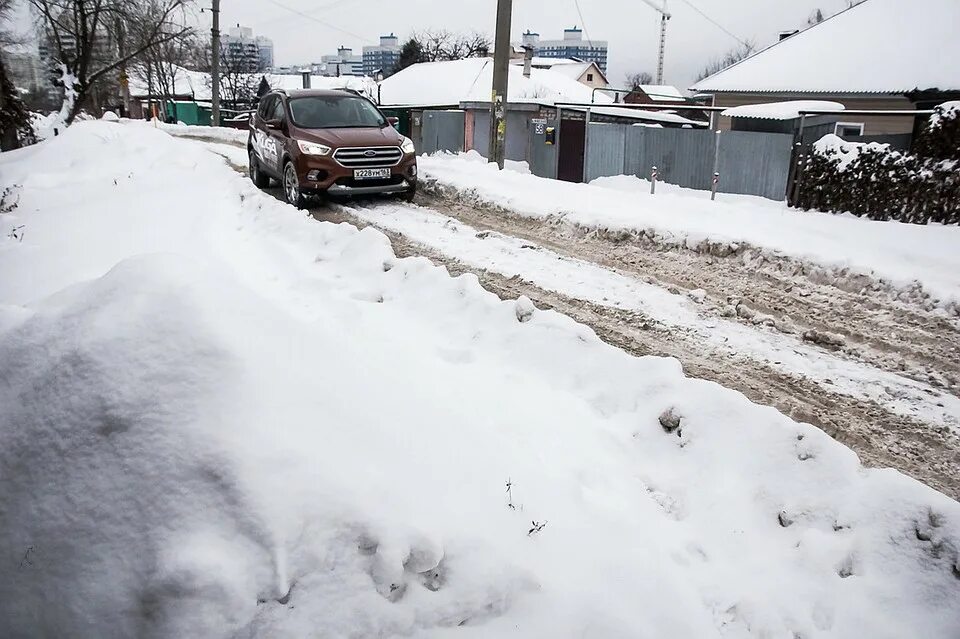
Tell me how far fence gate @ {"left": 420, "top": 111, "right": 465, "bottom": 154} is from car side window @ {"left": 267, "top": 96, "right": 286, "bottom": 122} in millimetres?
13957

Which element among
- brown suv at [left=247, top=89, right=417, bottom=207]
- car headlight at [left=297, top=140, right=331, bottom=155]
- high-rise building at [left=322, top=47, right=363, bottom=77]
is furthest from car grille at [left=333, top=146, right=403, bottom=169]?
high-rise building at [left=322, top=47, right=363, bottom=77]

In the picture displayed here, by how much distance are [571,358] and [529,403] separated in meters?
0.65

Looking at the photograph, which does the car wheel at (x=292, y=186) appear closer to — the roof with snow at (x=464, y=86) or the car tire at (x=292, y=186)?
the car tire at (x=292, y=186)

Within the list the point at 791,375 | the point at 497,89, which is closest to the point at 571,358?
the point at 791,375

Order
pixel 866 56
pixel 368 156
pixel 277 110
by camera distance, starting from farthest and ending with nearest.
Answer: pixel 866 56 < pixel 277 110 < pixel 368 156

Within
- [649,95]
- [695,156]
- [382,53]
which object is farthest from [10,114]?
[382,53]

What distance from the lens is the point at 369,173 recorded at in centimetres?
1054

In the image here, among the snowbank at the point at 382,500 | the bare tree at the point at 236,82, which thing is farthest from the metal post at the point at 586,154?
the bare tree at the point at 236,82

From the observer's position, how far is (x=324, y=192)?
34.2ft

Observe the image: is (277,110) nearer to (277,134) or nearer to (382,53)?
(277,134)

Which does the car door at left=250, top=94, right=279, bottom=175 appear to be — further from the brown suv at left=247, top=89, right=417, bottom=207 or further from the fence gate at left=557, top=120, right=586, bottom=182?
the fence gate at left=557, top=120, right=586, bottom=182

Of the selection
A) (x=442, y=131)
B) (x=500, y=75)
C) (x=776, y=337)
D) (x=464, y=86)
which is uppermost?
(x=464, y=86)

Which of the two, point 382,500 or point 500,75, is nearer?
point 382,500

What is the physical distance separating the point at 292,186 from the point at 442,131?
53.9ft
